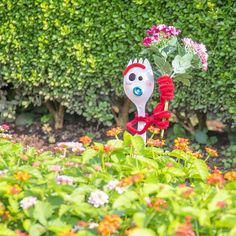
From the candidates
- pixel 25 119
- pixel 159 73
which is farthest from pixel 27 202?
pixel 25 119

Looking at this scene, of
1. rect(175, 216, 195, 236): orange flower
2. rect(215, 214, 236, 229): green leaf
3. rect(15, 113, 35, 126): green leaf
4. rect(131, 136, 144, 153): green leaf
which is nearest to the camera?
rect(175, 216, 195, 236): orange flower

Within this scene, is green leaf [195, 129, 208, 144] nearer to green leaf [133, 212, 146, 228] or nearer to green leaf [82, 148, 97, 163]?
green leaf [82, 148, 97, 163]

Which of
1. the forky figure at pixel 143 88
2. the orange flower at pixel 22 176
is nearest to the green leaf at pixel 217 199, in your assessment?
the orange flower at pixel 22 176

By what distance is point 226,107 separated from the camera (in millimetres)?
5289

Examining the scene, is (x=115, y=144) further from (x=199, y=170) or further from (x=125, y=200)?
(x=125, y=200)

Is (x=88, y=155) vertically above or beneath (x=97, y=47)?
beneath

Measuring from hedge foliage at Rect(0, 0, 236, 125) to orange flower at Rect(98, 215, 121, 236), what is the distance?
10.9ft

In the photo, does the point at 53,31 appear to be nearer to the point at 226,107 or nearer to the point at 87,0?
the point at 87,0

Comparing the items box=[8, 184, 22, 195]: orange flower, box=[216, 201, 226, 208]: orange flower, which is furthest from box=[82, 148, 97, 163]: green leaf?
box=[216, 201, 226, 208]: orange flower

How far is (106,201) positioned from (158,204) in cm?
20

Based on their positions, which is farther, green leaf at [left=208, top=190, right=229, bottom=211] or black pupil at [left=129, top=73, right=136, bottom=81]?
black pupil at [left=129, top=73, right=136, bottom=81]

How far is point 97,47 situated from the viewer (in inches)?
219

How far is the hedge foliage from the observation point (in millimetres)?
5203

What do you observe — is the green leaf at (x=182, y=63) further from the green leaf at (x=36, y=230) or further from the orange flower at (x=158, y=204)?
the green leaf at (x=36, y=230)
